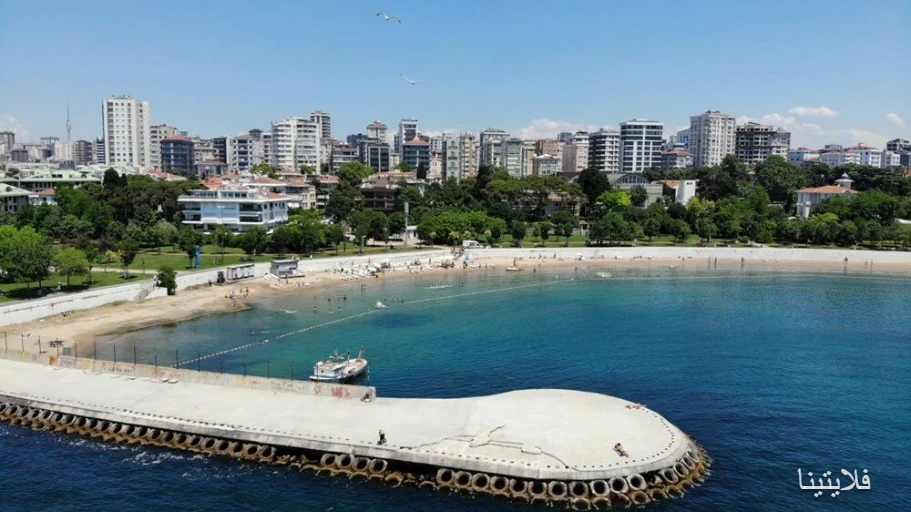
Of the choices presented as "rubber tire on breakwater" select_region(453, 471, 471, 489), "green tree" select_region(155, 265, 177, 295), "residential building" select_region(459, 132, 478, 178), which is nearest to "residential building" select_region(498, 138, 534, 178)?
"residential building" select_region(459, 132, 478, 178)

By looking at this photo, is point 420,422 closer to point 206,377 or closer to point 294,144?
point 206,377

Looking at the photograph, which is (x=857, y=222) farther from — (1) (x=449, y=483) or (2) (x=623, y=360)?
(1) (x=449, y=483)

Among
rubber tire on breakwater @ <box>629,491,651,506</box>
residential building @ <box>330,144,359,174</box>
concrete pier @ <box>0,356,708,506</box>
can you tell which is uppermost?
residential building @ <box>330,144,359,174</box>

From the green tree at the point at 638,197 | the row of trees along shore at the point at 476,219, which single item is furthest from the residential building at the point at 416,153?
the green tree at the point at 638,197

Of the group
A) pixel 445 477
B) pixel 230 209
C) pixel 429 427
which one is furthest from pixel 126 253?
pixel 445 477

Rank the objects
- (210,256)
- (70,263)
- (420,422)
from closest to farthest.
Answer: (420,422) < (70,263) < (210,256)

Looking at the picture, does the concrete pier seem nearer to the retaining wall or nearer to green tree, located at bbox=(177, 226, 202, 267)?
the retaining wall

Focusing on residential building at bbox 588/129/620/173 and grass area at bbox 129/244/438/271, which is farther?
residential building at bbox 588/129/620/173

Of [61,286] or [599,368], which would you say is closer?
Result: [599,368]
